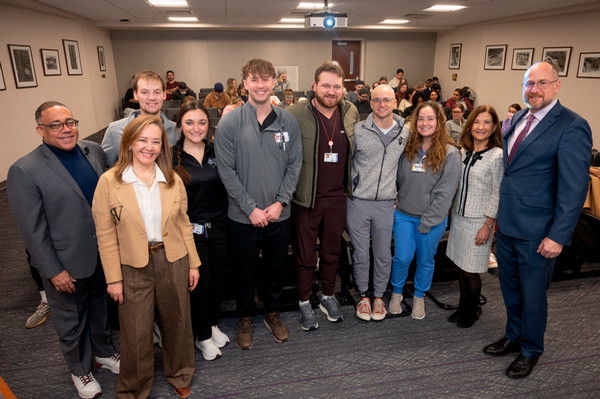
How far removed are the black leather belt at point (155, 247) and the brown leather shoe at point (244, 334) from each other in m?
1.01

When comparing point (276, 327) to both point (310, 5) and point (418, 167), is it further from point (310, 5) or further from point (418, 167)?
point (310, 5)

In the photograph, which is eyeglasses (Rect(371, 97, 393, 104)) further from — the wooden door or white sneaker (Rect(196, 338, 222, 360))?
the wooden door

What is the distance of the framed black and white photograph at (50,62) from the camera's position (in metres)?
7.75

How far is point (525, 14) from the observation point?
30.2 ft

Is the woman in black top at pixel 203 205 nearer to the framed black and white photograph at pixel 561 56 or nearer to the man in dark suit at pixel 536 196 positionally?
the man in dark suit at pixel 536 196

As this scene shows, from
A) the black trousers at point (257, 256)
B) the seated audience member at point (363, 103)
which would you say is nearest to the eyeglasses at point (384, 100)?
the black trousers at point (257, 256)

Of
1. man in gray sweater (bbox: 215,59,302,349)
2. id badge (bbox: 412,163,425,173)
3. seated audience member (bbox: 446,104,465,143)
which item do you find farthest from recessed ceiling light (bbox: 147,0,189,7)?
id badge (bbox: 412,163,425,173)

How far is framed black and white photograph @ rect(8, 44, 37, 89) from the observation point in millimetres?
6574

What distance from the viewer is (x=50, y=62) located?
8.02 metres

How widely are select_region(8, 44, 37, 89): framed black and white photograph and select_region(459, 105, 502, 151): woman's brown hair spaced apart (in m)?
7.54

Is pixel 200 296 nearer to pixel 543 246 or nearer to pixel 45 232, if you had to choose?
pixel 45 232

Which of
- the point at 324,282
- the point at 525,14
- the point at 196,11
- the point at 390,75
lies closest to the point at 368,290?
the point at 324,282

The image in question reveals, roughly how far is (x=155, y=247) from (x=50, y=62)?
8334mm

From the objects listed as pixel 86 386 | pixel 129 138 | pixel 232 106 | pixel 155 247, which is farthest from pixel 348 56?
pixel 86 386
